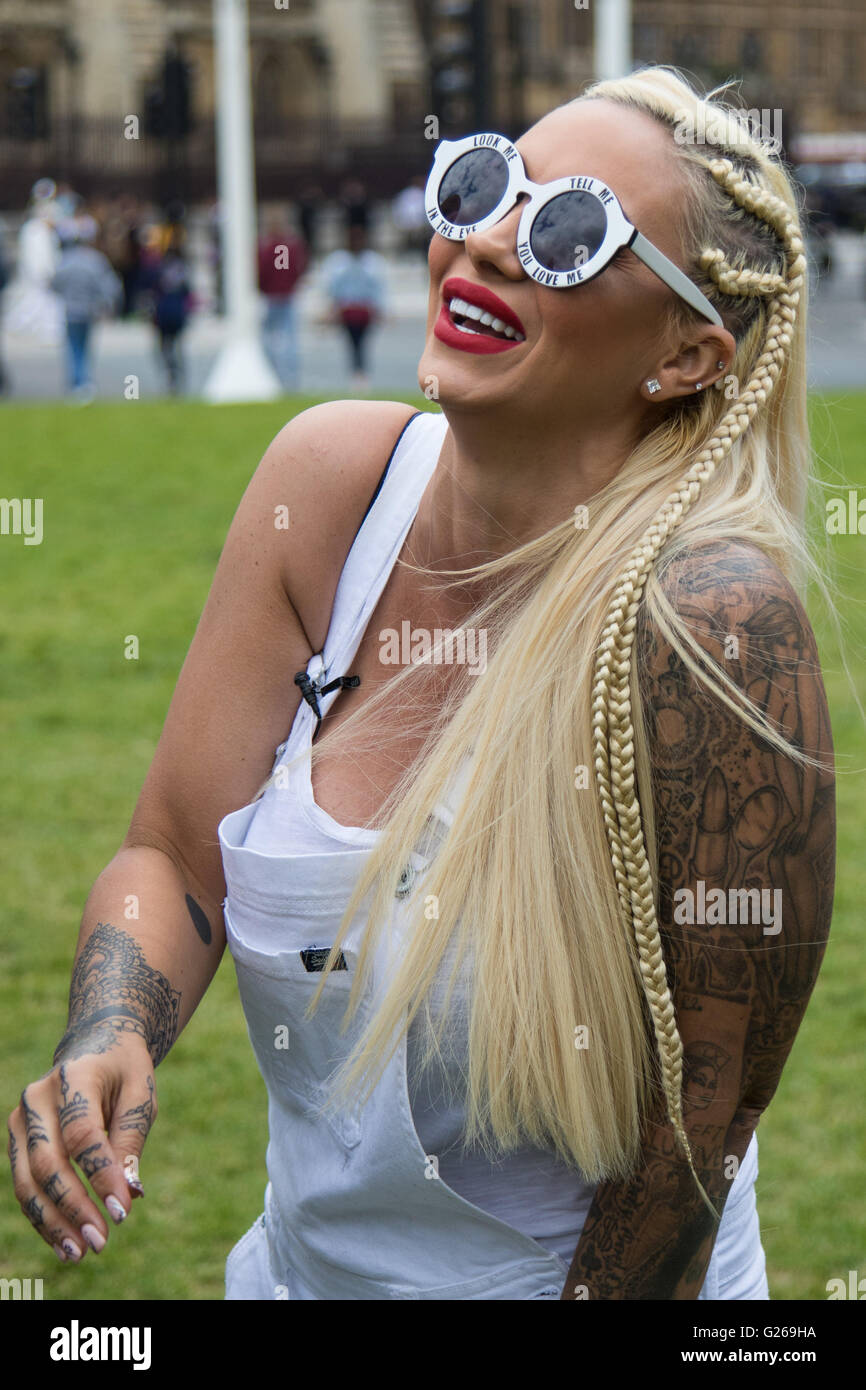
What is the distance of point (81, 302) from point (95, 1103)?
1784 centimetres

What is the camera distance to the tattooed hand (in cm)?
167

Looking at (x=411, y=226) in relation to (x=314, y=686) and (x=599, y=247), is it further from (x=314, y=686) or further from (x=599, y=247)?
(x=599, y=247)

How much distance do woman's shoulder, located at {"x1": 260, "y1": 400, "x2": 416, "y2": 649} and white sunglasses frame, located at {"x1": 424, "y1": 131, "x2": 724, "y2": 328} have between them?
29 centimetres

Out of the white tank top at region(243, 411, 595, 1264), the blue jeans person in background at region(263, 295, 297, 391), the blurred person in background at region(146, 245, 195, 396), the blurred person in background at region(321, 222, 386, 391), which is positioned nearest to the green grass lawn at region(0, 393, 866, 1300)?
the white tank top at region(243, 411, 595, 1264)

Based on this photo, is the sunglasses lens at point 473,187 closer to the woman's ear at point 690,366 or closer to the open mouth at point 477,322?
the open mouth at point 477,322

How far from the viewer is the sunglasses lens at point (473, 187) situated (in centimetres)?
187

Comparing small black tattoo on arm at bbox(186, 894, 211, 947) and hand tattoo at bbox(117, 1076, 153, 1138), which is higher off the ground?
small black tattoo on arm at bbox(186, 894, 211, 947)

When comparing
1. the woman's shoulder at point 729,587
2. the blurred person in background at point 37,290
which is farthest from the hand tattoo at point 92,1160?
the blurred person in background at point 37,290

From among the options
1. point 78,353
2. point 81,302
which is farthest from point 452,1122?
point 78,353

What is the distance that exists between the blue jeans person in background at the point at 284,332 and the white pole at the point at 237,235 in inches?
15.3

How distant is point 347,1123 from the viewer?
6.24 feet

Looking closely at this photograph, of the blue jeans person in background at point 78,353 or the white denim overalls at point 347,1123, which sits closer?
the white denim overalls at point 347,1123

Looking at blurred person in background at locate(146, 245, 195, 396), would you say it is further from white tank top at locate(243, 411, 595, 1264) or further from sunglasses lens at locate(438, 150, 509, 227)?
white tank top at locate(243, 411, 595, 1264)

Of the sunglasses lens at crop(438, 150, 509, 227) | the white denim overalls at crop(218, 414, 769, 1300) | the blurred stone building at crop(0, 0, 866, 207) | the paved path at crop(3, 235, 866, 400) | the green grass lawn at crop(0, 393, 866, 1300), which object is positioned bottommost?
the green grass lawn at crop(0, 393, 866, 1300)
